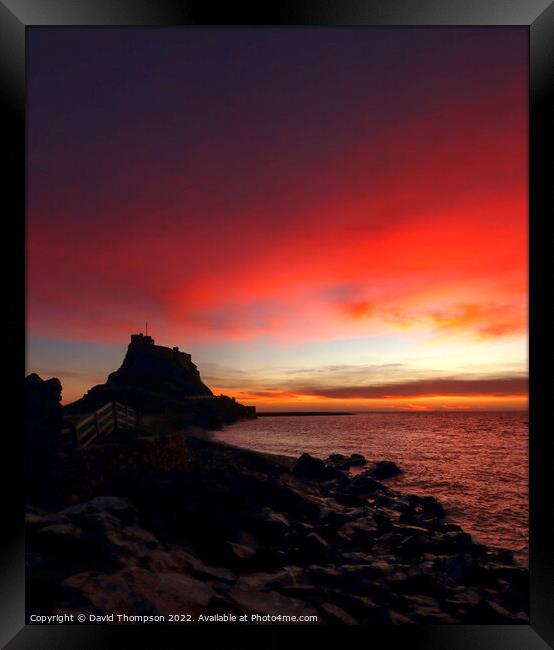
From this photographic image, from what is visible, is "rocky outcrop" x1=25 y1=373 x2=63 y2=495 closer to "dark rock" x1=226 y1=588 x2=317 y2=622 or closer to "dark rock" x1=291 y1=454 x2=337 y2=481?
"dark rock" x1=226 y1=588 x2=317 y2=622

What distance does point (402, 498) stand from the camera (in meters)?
6.79

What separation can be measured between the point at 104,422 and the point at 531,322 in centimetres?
679

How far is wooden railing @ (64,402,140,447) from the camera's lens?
564cm

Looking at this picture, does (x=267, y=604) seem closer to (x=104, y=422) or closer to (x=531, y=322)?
(x=104, y=422)

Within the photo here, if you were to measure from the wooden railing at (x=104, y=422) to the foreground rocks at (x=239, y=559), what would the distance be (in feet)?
1.16

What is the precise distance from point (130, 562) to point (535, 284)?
6178 millimetres

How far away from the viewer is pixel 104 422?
6.14m

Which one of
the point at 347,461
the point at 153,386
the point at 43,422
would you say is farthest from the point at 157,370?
the point at 347,461

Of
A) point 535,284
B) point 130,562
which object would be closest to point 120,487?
point 130,562

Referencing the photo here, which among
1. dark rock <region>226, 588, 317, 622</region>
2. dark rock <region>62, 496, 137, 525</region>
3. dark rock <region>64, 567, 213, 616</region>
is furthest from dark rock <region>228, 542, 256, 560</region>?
dark rock <region>62, 496, 137, 525</region>

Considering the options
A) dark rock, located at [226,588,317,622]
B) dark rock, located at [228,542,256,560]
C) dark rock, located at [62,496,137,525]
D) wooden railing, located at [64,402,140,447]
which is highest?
wooden railing, located at [64,402,140,447]

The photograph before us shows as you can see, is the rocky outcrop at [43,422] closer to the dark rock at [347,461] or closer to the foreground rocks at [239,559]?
the foreground rocks at [239,559]

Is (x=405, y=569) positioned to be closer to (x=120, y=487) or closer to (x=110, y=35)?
(x=120, y=487)

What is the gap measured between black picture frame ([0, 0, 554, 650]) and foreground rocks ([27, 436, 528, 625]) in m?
0.18
